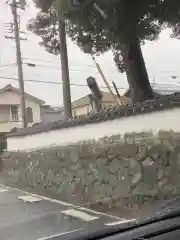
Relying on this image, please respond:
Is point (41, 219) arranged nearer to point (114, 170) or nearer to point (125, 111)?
point (114, 170)

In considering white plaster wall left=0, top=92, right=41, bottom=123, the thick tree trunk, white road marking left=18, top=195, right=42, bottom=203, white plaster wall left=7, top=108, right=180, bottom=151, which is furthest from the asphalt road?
white plaster wall left=0, top=92, right=41, bottom=123

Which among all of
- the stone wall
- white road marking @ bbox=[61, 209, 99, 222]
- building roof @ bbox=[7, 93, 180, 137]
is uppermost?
building roof @ bbox=[7, 93, 180, 137]

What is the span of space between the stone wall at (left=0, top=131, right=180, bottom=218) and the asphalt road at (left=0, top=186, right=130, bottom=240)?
0.85 m

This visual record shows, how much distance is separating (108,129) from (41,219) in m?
3.07

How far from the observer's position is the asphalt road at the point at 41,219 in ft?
21.1

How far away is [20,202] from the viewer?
11.2 metres

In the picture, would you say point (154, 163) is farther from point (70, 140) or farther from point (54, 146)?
point (54, 146)

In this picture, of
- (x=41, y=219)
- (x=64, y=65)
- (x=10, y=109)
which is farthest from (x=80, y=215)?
(x=10, y=109)

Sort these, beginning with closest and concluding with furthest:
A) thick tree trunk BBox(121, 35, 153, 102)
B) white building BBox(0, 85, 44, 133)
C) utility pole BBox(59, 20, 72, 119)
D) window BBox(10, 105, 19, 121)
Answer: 1. thick tree trunk BBox(121, 35, 153, 102)
2. utility pole BBox(59, 20, 72, 119)
3. white building BBox(0, 85, 44, 133)
4. window BBox(10, 105, 19, 121)

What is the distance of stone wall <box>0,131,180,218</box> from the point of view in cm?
830

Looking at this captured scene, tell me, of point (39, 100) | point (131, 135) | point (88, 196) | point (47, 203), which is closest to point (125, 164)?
point (131, 135)

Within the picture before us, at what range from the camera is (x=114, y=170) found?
9859 mm

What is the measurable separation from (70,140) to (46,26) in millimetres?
5743

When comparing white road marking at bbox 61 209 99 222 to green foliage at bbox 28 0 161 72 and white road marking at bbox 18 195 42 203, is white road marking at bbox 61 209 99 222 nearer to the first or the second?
white road marking at bbox 18 195 42 203
